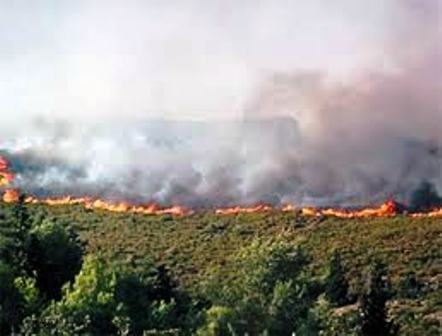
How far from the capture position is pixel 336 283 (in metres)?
133

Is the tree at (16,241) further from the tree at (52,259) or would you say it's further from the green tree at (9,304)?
the green tree at (9,304)

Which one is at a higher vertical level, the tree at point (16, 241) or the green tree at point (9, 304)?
the tree at point (16, 241)

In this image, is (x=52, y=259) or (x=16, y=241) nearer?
(x=52, y=259)

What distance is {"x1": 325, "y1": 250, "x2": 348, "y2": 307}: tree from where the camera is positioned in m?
121

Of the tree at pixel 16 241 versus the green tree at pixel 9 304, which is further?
the tree at pixel 16 241

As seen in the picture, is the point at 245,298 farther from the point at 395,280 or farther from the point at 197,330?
the point at 395,280

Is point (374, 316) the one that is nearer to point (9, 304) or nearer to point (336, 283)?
point (9, 304)

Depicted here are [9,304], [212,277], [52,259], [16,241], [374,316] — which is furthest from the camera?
[212,277]

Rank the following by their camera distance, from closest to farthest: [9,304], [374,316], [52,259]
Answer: [9,304] < [374,316] < [52,259]

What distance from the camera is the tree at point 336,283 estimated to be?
397ft

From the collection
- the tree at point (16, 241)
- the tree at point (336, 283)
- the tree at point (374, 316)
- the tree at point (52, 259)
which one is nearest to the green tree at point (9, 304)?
the tree at point (52, 259)

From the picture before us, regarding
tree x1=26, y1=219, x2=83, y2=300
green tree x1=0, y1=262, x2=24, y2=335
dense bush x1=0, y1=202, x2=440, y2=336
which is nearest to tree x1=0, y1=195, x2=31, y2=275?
dense bush x1=0, y1=202, x2=440, y2=336

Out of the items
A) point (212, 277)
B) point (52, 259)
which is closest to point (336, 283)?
point (212, 277)

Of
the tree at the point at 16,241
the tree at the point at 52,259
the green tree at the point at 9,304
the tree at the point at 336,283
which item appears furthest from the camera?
the tree at the point at 336,283
